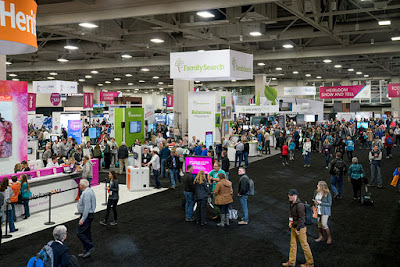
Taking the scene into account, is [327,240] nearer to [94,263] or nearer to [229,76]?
[94,263]

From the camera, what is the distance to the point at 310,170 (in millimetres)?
16500

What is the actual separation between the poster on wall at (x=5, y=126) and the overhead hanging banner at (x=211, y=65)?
20.6ft

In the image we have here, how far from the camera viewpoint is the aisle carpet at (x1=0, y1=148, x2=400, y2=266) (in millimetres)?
6867

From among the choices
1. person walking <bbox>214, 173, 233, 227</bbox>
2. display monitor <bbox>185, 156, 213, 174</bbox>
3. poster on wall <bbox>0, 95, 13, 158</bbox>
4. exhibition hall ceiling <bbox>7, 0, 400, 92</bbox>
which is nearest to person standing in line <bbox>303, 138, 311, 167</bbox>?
exhibition hall ceiling <bbox>7, 0, 400, 92</bbox>

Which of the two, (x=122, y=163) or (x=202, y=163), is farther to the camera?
(x=122, y=163)

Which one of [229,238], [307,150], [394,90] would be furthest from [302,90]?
[229,238]

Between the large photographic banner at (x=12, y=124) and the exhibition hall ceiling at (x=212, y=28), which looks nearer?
the large photographic banner at (x=12, y=124)

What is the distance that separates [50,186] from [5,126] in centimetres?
301

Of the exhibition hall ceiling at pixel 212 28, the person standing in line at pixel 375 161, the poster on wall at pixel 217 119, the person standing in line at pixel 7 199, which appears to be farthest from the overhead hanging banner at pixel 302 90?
the person standing in line at pixel 7 199

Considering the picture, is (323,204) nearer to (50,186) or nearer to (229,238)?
(229,238)

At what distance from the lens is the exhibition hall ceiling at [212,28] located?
1381 centimetres

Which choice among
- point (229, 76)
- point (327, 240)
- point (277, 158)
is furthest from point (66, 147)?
point (327, 240)

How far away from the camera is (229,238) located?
8016mm

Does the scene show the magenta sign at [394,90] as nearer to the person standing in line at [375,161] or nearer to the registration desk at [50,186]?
the person standing in line at [375,161]
